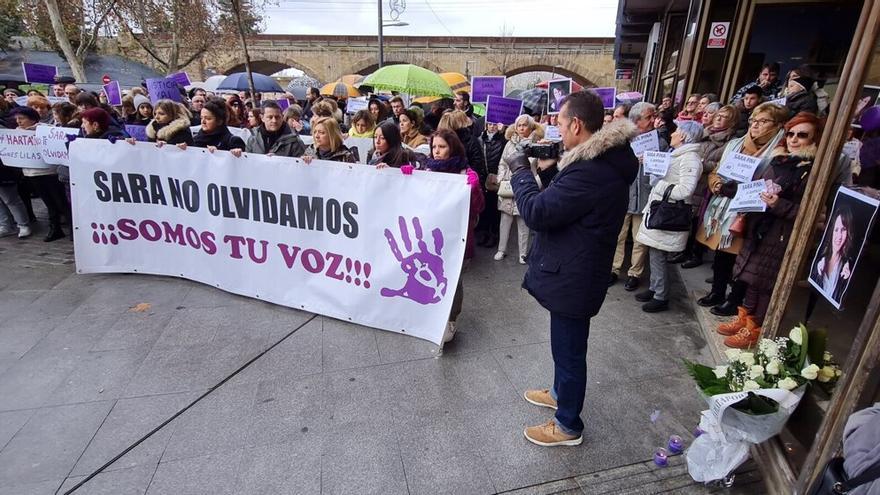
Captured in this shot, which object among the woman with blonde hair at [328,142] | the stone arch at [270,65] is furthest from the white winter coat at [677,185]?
the stone arch at [270,65]

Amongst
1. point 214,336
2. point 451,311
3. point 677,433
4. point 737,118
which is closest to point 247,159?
point 214,336

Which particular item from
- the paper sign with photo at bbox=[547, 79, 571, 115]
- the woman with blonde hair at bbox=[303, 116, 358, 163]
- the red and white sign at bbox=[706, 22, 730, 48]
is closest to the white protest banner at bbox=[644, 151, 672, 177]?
the paper sign with photo at bbox=[547, 79, 571, 115]

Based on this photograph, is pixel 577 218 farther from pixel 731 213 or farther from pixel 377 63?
pixel 377 63

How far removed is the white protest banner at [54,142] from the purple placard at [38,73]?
242 inches

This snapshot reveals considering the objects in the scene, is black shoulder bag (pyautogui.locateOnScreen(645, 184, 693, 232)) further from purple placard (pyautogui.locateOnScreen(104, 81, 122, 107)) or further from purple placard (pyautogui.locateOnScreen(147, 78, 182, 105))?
purple placard (pyautogui.locateOnScreen(104, 81, 122, 107))

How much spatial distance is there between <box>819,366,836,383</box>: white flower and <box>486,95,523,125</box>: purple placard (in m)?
4.05

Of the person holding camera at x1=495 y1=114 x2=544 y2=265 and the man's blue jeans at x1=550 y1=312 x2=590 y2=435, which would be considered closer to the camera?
the man's blue jeans at x1=550 y1=312 x2=590 y2=435

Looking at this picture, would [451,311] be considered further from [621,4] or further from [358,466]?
[621,4]

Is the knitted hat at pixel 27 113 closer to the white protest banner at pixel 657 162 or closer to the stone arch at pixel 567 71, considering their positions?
the white protest banner at pixel 657 162

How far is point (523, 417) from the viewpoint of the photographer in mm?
2738

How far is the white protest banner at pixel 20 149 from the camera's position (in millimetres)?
5059

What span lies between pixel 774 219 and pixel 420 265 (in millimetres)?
2668

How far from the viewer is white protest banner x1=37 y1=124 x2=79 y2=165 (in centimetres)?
498

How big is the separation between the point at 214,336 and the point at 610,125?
129 inches
